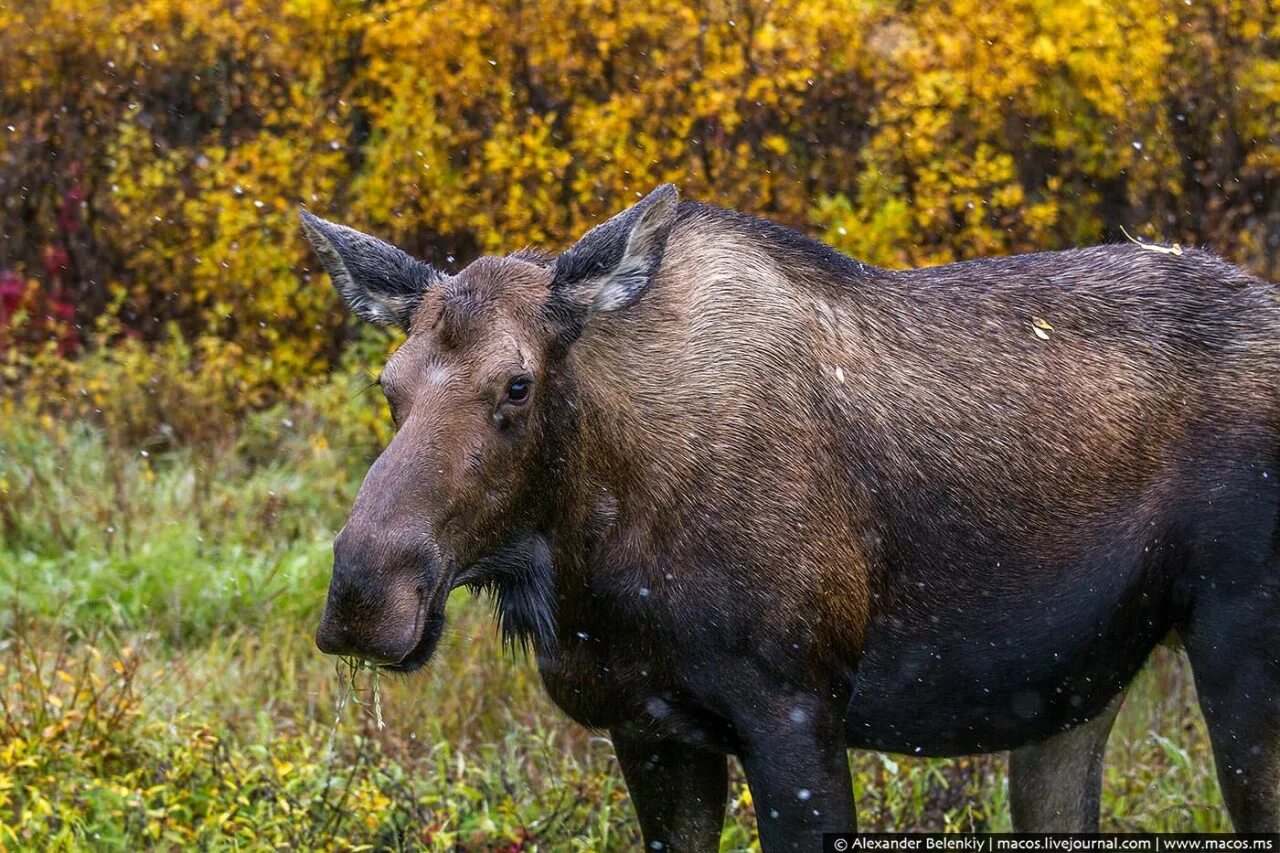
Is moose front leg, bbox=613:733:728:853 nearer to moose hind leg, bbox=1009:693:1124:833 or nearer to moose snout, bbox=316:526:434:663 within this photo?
moose snout, bbox=316:526:434:663

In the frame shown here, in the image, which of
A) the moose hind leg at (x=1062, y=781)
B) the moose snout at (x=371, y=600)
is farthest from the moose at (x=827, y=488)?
the moose hind leg at (x=1062, y=781)

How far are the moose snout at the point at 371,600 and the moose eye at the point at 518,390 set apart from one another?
523mm

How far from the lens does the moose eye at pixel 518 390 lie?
4082 mm

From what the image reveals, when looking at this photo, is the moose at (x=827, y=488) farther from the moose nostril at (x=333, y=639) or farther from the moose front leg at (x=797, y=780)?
the moose nostril at (x=333, y=639)

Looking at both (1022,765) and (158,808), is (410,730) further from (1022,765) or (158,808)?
(1022,765)

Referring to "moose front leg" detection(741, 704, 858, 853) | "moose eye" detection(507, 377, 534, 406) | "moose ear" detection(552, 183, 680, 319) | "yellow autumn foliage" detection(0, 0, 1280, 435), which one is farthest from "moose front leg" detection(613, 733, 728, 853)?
"yellow autumn foliage" detection(0, 0, 1280, 435)

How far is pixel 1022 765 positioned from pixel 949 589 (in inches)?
50.7

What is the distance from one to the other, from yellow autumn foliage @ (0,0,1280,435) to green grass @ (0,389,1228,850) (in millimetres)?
1764

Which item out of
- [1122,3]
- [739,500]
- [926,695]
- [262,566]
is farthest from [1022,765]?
[1122,3]

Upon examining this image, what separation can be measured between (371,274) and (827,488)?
141 cm

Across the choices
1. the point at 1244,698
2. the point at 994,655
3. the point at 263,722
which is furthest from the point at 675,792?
the point at 263,722

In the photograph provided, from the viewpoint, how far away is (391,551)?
146 inches

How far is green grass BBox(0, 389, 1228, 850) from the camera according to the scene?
5.54 metres

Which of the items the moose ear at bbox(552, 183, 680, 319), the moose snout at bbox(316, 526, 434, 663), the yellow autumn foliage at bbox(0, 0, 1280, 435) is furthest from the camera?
the yellow autumn foliage at bbox(0, 0, 1280, 435)
